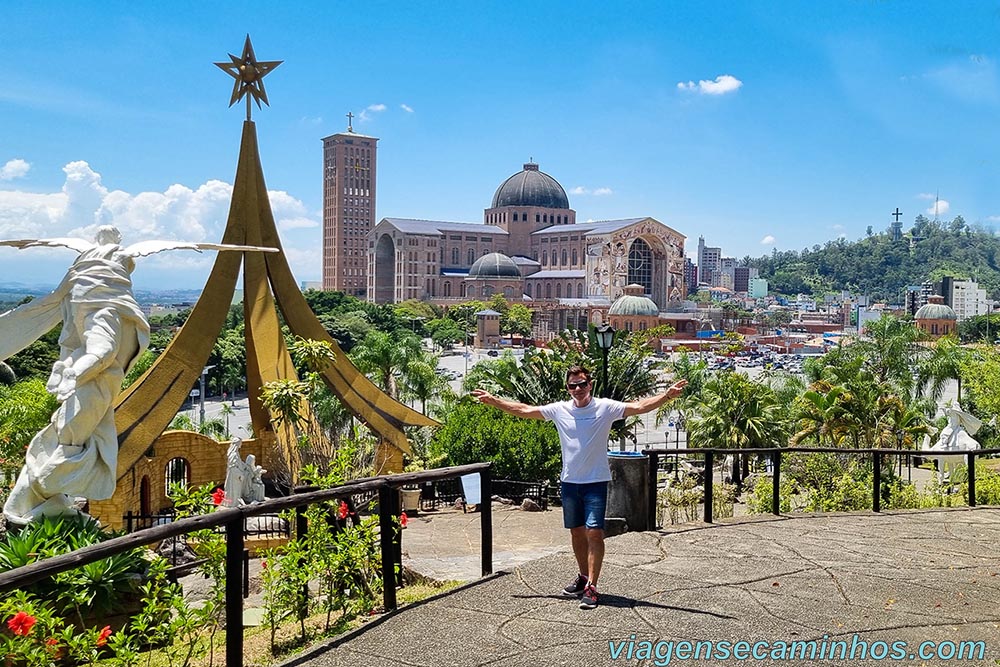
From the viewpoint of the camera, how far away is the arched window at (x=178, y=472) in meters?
18.9

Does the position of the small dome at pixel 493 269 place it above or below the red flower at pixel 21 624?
above

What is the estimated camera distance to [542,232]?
121938mm

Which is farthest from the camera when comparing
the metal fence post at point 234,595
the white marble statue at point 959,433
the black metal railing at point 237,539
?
the white marble statue at point 959,433

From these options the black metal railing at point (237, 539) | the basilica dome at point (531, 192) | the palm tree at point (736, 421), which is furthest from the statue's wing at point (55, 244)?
the basilica dome at point (531, 192)

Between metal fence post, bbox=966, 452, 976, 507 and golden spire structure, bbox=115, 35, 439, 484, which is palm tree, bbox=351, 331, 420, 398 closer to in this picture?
golden spire structure, bbox=115, 35, 439, 484

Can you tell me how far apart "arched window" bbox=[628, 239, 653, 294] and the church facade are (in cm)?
12

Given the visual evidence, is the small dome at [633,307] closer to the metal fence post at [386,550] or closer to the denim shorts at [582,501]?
the denim shorts at [582,501]

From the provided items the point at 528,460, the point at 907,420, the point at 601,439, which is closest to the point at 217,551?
the point at 601,439

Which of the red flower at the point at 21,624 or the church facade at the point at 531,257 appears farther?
the church facade at the point at 531,257

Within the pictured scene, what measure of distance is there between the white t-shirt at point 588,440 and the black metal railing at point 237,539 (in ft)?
2.48

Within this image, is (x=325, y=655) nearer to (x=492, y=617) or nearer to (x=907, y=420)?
(x=492, y=617)

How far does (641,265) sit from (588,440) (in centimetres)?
11145

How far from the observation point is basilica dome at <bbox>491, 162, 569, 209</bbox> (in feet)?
416

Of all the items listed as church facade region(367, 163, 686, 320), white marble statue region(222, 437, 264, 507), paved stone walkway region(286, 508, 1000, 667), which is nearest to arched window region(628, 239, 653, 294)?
church facade region(367, 163, 686, 320)
